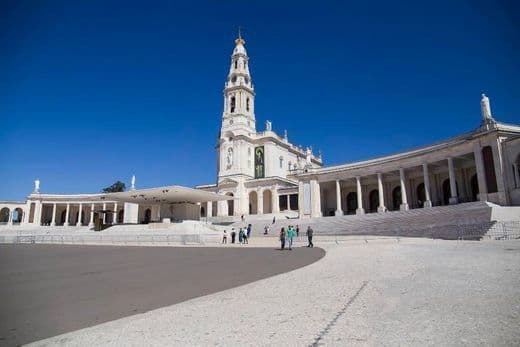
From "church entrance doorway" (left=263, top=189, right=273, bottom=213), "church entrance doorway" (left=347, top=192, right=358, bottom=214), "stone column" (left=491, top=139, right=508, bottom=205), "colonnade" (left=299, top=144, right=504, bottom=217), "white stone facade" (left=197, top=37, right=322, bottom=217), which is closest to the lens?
"stone column" (left=491, top=139, right=508, bottom=205)

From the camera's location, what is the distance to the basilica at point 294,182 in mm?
29953

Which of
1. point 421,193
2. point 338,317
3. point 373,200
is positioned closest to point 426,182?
point 421,193

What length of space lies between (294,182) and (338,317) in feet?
186

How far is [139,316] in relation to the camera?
495 centimetres

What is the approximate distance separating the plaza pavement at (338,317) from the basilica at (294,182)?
27151mm

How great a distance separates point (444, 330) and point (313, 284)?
353 centimetres

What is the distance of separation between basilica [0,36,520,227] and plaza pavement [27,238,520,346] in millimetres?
27151

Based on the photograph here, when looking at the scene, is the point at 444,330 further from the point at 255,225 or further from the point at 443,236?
the point at 255,225

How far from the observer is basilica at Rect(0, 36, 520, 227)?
30.0m

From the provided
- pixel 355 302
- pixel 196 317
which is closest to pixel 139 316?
pixel 196 317

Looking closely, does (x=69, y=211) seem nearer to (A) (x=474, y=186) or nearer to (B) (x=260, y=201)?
(B) (x=260, y=201)

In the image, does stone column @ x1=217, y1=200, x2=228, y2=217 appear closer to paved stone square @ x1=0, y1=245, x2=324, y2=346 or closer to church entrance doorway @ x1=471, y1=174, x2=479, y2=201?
church entrance doorway @ x1=471, y1=174, x2=479, y2=201

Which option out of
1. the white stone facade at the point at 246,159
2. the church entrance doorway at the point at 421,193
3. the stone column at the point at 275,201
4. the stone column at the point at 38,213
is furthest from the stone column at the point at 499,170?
the stone column at the point at 38,213

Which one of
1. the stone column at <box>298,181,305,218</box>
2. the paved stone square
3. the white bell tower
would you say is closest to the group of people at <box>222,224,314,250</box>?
the paved stone square
